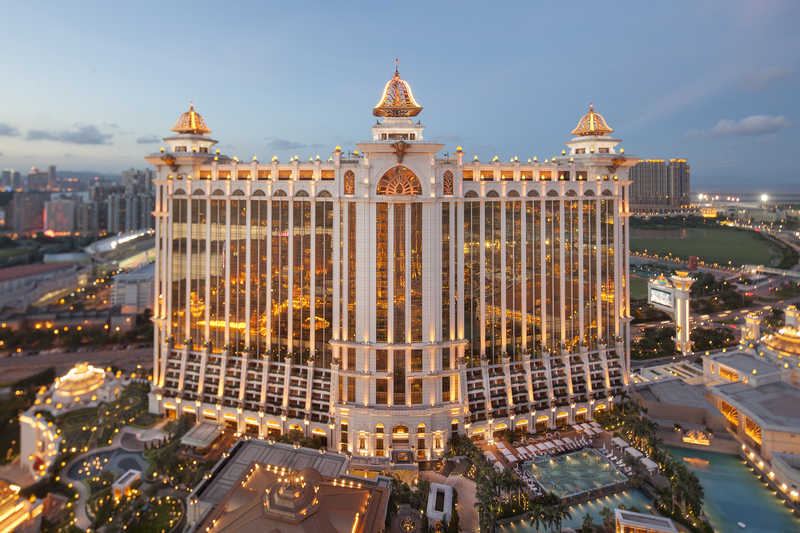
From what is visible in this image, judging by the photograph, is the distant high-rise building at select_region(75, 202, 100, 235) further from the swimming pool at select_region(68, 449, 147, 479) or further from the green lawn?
the green lawn

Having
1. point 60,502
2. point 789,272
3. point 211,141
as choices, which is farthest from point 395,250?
point 789,272

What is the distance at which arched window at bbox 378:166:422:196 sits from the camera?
39.6 m

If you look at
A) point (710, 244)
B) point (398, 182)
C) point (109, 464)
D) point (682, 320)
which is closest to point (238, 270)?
point (398, 182)

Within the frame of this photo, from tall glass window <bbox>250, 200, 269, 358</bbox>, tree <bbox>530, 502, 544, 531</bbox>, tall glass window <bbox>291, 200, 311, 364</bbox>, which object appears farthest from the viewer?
tall glass window <bbox>250, 200, 269, 358</bbox>

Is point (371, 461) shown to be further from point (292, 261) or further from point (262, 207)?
point (262, 207)

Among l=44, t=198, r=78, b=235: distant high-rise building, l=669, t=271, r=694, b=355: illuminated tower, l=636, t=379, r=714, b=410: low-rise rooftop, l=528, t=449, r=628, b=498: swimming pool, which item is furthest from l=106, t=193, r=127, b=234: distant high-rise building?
l=669, t=271, r=694, b=355: illuminated tower

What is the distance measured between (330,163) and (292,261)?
10.3 meters

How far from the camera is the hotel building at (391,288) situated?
39.8m

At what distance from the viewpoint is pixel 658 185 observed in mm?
169250

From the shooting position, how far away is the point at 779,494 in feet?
115

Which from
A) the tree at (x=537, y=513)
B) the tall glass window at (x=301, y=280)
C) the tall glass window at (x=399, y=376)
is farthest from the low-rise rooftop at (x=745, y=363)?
the tall glass window at (x=301, y=280)

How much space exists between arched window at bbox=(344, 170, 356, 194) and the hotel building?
0.68ft

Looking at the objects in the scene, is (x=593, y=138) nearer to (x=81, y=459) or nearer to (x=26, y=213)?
(x=81, y=459)

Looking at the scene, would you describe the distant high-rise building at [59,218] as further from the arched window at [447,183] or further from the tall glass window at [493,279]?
the tall glass window at [493,279]
